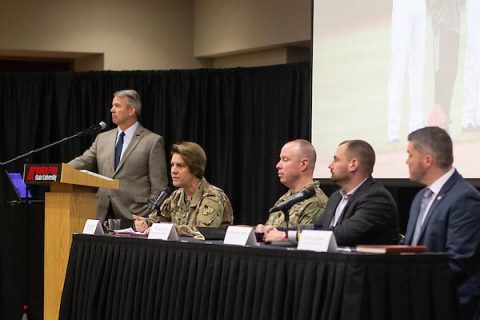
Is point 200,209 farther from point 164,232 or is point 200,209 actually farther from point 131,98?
point 131,98

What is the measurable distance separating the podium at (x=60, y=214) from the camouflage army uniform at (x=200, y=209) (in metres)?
0.50

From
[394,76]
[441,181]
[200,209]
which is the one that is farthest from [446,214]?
[394,76]

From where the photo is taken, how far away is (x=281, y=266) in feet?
11.8

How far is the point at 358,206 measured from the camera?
407 cm

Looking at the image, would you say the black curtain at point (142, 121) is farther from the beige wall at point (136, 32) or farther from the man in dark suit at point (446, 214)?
the man in dark suit at point (446, 214)

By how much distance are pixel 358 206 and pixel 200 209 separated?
1.30 metres

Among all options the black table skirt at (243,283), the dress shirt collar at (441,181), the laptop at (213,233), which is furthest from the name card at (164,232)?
the dress shirt collar at (441,181)

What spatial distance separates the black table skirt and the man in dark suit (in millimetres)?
240

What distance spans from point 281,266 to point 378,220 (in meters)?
0.57

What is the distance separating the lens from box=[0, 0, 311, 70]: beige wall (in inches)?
330

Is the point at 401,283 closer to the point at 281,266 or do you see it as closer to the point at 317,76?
the point at 281,266

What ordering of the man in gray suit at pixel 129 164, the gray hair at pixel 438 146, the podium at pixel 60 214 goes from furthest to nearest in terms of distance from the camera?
1. the man in gray suit at pixel 129 164
2. the podium at pixel 60 214
3. the gray hair at pixel 438 146

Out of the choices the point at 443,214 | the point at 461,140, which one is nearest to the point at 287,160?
the point at 461,140

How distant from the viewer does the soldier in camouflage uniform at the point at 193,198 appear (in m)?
5.14
